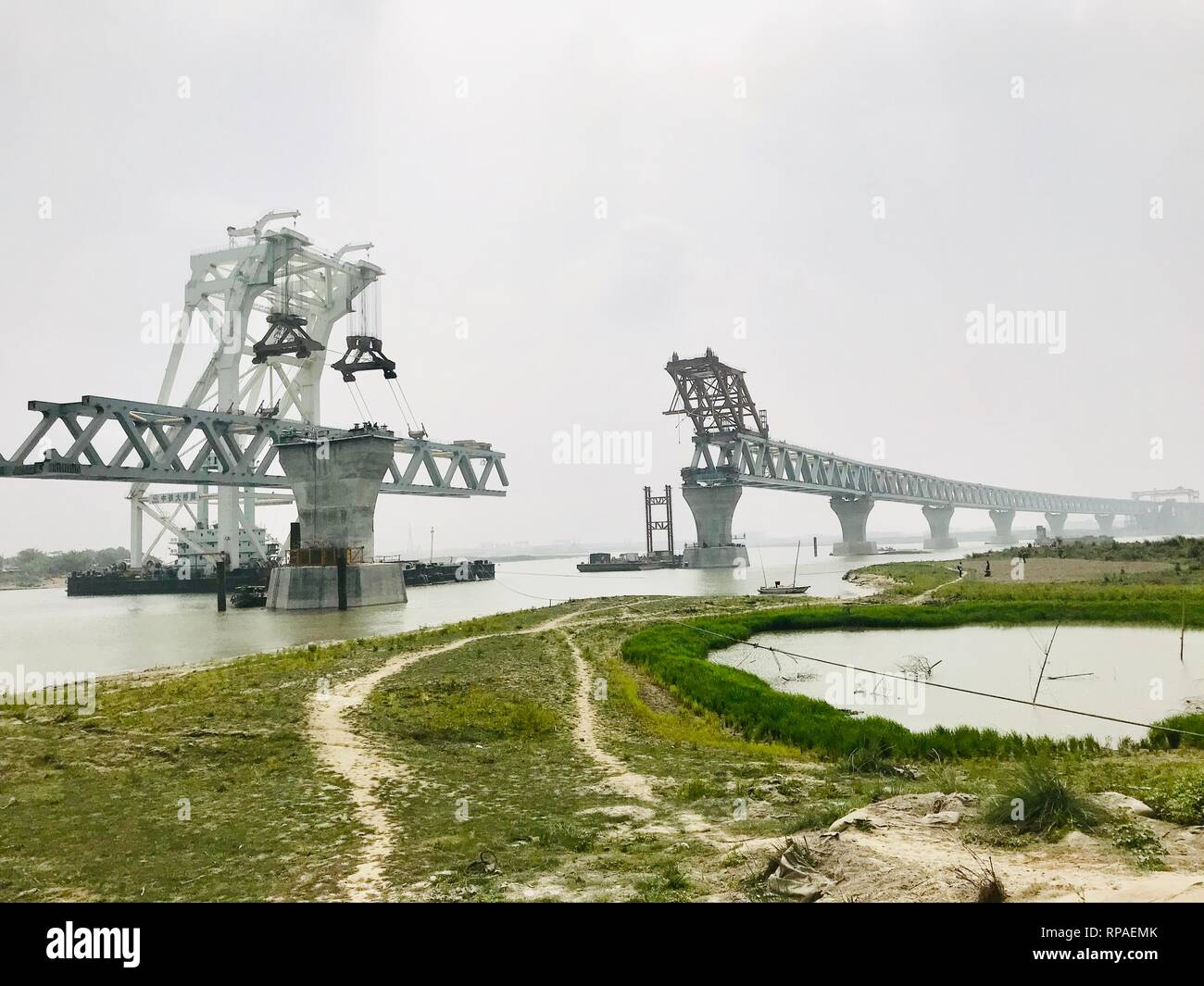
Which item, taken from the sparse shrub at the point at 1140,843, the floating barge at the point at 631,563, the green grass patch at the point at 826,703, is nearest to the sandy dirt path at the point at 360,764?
the sparse shrub at the point at 1140,843

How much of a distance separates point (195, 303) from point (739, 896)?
98.0m

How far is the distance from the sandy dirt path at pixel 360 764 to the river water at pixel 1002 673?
11.6 meters

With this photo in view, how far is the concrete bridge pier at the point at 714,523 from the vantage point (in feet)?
419

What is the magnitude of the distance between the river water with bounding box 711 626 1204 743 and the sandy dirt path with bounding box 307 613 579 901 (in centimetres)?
1159

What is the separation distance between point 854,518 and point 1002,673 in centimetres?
15434

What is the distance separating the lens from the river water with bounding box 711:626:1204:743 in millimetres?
18266

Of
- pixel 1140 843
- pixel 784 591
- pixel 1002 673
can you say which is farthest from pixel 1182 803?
pixel 784 591

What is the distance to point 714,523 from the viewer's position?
129 m

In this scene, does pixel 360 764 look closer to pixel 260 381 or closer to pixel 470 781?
pixel 470 781

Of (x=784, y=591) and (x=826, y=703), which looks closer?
(x=826, y=703)

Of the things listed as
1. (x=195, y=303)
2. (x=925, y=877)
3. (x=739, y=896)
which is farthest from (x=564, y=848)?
(x=195, y=303)

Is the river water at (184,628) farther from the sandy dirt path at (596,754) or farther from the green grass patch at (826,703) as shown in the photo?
the sandy dirt path at (596,754)

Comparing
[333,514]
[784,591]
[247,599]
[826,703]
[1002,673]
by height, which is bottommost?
[247,599]
